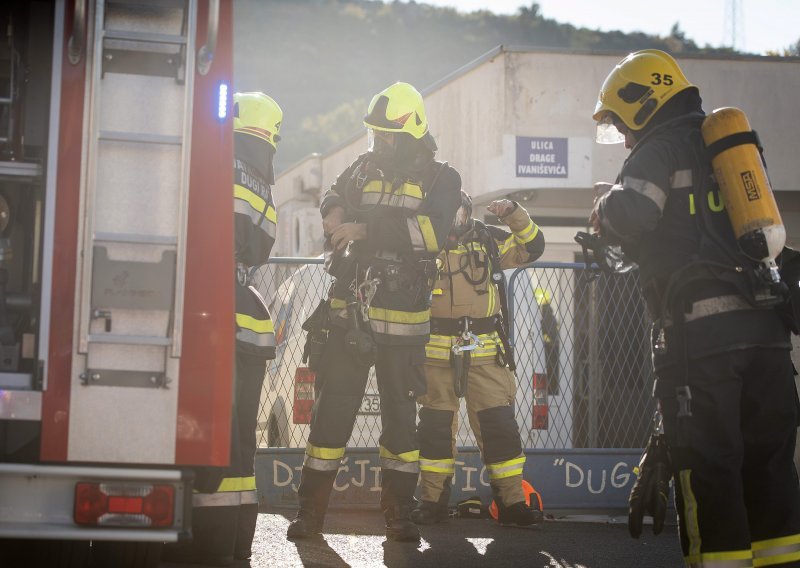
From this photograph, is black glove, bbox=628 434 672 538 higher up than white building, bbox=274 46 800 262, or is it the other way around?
white building, bbox=274 46 800 262

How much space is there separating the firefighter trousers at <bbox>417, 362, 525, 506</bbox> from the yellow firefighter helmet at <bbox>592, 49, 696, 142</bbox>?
9.61 ft

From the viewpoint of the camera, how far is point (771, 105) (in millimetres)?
13781

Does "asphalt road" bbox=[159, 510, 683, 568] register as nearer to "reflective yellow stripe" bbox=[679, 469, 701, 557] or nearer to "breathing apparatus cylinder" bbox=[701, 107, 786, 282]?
"reflective yellow stripe" bbox=[679, 469, 701, 557]

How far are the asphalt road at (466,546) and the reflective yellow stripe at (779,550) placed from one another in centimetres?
179

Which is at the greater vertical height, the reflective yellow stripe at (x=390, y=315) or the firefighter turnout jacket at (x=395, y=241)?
the firefighter turnout jacket at (x=395, y=241)

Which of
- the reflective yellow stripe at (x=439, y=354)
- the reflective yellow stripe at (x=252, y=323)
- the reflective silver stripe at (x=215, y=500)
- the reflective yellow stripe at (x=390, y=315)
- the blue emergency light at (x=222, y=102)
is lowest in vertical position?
the reflective silver stripe at (x=215, y=500)

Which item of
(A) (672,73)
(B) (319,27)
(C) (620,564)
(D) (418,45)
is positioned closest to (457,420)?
(C) (620,564)

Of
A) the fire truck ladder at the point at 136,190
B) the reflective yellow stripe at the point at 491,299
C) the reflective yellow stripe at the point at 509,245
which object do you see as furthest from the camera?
the reflective yellow stripe at the point at 509,245

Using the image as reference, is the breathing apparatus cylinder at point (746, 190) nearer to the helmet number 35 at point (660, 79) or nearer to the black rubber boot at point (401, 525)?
the helmet number 35 at point (660, 79)

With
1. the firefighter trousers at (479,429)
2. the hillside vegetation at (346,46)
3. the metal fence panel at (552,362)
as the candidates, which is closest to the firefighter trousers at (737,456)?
the firefighter trousers at (479,429)

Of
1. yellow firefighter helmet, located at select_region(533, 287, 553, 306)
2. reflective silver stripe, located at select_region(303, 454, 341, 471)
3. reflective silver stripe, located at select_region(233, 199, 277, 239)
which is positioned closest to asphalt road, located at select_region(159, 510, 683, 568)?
reflective silver stripe, located at select_region(303, 454, 341, 471)

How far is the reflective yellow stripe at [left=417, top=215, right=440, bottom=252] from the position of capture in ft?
22.3

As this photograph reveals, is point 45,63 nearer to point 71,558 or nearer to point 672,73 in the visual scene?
point 71,558

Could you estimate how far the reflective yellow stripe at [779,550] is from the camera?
15.6ft
